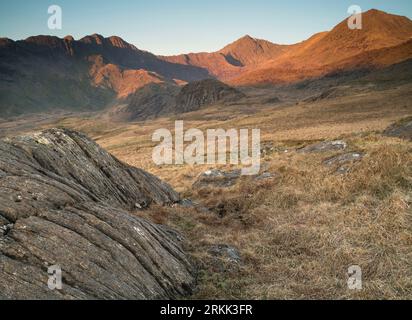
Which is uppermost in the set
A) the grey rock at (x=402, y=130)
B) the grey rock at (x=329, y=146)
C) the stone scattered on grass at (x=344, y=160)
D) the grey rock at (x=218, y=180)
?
the grey rock at (x=402, y=130)

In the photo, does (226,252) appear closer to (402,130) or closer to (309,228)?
(309,228)

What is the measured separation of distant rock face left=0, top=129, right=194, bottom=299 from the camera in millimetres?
8102

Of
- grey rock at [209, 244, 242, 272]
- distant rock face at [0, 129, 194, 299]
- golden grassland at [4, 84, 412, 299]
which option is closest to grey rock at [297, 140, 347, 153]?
golden grassland at [4, 84, 412, 299]

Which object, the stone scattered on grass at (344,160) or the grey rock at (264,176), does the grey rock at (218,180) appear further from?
the stone scattered on grass at (344,160)

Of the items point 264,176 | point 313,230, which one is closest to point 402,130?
point 264,176

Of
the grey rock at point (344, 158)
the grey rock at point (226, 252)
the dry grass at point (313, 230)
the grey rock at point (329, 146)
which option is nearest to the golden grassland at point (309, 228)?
the dry grass at point (313, 230)

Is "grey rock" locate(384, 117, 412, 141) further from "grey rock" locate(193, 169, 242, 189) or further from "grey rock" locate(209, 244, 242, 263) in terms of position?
"grey rock" locate(209, 244, 242, 263)

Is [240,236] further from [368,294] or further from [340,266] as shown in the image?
[368,294]

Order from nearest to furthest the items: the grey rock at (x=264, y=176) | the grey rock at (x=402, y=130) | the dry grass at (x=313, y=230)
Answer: the dry grass at (x=313, y=230)
the grey rock at (x=264, y=176)
the grey rock at (x=402, y=130)

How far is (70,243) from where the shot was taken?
30.0 feet

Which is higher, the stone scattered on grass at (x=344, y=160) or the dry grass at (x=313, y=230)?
the stone scattered on grass at (x=344, y=160)

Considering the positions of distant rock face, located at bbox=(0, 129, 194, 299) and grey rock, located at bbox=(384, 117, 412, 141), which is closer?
distant rock face, located at bbox=(0, 129, 194, 299)

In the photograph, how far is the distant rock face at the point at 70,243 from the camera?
8.10 metres

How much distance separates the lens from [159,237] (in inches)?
471
